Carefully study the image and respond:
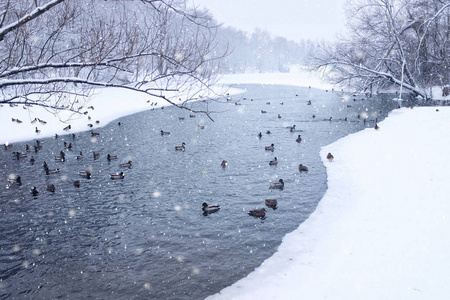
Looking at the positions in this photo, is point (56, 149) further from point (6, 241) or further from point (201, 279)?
point (201, 279)

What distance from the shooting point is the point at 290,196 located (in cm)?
1220

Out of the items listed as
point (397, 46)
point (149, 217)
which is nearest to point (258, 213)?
point (149, 217)

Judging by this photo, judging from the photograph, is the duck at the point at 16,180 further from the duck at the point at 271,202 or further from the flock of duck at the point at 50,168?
the duck at the point at 271,202

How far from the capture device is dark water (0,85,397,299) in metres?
A: 7.63

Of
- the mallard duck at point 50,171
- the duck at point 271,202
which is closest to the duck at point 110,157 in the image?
the mallard duck at point 50,171

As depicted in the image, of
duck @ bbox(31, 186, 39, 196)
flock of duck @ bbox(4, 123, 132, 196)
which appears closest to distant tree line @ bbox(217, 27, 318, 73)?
flock of duck @ bbox(4, 123, 132, 196)

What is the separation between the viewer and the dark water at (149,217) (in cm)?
763

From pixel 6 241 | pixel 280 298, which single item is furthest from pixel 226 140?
pixel 280 298

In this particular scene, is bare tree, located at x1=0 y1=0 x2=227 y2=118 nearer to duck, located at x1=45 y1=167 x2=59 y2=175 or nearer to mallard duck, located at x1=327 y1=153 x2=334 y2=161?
duck, located at x1=45 y1=167 x2=59 y2=175

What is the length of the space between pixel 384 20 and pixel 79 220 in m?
32.2

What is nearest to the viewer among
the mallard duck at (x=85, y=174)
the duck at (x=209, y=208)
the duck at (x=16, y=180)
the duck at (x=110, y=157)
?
the duck at (x=209, y=208)

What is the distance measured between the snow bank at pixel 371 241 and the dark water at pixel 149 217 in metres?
0.58

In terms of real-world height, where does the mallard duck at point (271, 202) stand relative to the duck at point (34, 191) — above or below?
below

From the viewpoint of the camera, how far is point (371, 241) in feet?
27.9
